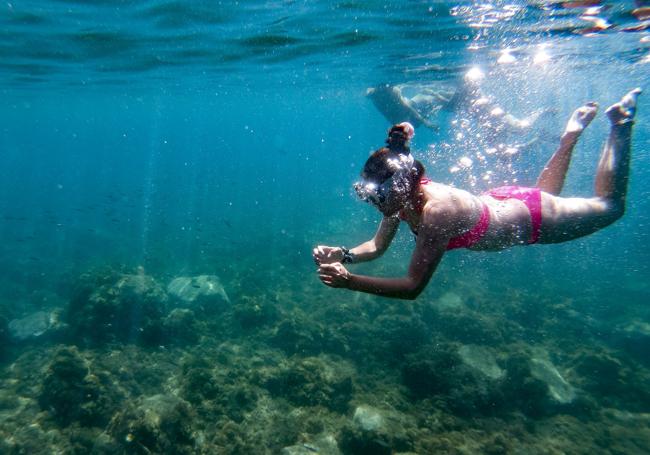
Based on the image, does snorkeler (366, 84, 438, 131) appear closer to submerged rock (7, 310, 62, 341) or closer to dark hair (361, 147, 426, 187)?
dark hair (361, 147, 426, 187)

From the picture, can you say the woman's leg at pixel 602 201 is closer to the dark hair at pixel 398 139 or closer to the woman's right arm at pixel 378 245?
the woman's right arm at pixel 378 245

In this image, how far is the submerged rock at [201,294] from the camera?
12.7m

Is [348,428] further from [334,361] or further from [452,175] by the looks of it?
[452,175]

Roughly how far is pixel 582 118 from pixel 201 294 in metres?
11.8

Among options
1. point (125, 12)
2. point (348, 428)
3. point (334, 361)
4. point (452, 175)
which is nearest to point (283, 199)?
point (452, 175)

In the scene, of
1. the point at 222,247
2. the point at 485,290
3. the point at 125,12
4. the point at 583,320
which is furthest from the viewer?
the point at 222,247

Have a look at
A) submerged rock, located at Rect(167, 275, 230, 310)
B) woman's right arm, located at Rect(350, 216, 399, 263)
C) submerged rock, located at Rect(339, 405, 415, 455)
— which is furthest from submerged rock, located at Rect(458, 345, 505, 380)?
submerged rock, located at Rect(167, 275, 230, 310)

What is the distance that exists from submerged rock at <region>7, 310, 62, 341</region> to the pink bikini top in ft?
41.7

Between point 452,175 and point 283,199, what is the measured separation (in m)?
22.8

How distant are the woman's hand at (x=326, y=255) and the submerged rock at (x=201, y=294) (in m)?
10.4

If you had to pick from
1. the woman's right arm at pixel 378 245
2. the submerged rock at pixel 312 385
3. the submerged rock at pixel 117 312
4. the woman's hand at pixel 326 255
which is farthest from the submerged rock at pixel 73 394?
the woman's hand at pixel 326 255

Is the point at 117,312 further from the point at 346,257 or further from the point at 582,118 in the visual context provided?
the point at 582,118

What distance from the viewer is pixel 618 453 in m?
7.21

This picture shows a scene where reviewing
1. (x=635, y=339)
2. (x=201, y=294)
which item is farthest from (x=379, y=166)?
(x=635, y=339)
